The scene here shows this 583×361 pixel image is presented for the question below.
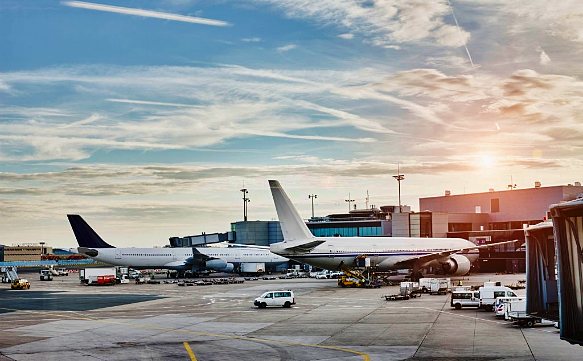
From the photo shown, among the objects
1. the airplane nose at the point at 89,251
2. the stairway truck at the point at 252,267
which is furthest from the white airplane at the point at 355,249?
the airplane nose at the point at 89,251

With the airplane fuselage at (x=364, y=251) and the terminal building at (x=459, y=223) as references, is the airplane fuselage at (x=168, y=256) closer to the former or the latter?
the terminal building at (x=459, y=223)

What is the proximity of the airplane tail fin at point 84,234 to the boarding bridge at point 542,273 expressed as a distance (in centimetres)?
10239

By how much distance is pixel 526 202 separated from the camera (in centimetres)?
15088

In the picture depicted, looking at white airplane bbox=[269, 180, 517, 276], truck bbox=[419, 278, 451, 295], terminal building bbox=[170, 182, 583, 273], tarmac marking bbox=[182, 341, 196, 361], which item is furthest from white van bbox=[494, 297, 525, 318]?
terminal building bbox=[170, 182, 583, 273]

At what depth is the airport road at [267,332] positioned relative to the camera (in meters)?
36.7

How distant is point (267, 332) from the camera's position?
4600 cm

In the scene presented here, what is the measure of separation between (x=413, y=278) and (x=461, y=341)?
58.3 meters

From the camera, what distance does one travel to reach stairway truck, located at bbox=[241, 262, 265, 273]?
5064 inches

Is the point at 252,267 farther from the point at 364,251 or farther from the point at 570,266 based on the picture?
the point at 570,266

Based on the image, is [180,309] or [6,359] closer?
[6,359]

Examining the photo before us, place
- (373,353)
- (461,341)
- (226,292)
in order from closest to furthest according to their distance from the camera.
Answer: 1. (373,353)
2. (461,341)
3. (226,292)

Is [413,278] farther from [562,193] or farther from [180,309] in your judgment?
[562,193]

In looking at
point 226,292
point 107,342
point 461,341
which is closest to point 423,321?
point 461,341

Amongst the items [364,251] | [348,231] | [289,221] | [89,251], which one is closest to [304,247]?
[289,221]
